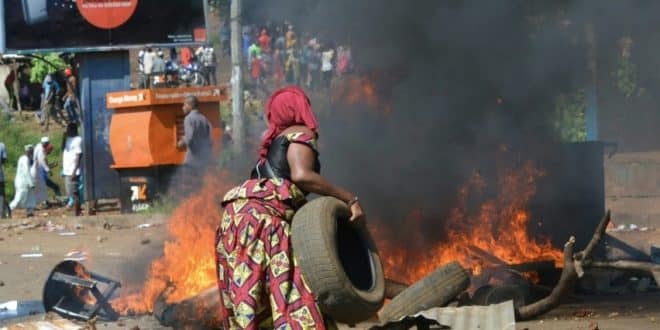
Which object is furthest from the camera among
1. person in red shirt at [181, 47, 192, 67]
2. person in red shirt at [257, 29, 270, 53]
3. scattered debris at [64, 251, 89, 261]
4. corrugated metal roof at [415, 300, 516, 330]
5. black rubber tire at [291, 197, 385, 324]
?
person in red shirt at [181, 47, 192, 67]

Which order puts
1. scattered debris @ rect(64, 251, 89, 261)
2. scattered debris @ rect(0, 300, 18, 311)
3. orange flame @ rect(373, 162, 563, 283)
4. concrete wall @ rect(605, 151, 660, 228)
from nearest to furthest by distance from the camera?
orange flame @ rect(373, 162, 563, 283) < scattered debris @ rect(0, 300, 18, 311) < scattered debris @ rect(64, 251, 89, 261) < concrete wall @ rect(605, 151, 660, 228)

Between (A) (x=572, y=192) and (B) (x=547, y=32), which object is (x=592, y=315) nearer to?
(A) (x=572, y=192)

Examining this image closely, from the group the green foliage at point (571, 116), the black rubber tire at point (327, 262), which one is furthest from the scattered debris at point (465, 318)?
the green foliage at point (571, 116)

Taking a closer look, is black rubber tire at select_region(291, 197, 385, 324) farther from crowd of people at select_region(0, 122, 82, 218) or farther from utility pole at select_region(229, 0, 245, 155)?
crowd of people at select_region(0, 122, 82, 218)

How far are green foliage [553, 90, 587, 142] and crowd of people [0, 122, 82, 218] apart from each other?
951cm

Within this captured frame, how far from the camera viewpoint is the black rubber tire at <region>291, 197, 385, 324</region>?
20.2 feet

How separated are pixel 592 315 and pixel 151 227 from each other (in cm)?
947

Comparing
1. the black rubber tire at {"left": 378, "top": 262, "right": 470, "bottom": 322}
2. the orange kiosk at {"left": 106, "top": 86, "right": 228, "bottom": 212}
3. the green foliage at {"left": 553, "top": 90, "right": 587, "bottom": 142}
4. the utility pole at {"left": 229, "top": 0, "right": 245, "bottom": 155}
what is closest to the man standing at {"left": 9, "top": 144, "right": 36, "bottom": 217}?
the orange kiosk at {"left": 106, "top": 86, "right": 228, "bottom": 212}

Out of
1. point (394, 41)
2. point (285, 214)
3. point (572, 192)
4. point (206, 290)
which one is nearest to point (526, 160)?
point (572, 192)

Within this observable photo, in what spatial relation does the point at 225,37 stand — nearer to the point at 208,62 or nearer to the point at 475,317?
the point at 208,62

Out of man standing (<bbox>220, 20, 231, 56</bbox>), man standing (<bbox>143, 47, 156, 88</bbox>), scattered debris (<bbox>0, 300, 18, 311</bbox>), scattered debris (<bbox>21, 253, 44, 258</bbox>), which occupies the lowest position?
scattered debris (<bbox>21, 253, 44, 258</bbox>)

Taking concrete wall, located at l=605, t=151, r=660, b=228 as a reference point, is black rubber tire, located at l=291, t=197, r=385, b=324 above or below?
above

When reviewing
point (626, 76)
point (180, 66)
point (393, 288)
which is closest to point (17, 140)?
point (180, 66)

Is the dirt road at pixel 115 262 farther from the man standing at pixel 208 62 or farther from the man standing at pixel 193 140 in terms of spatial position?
the man standing at pixel 208 62
